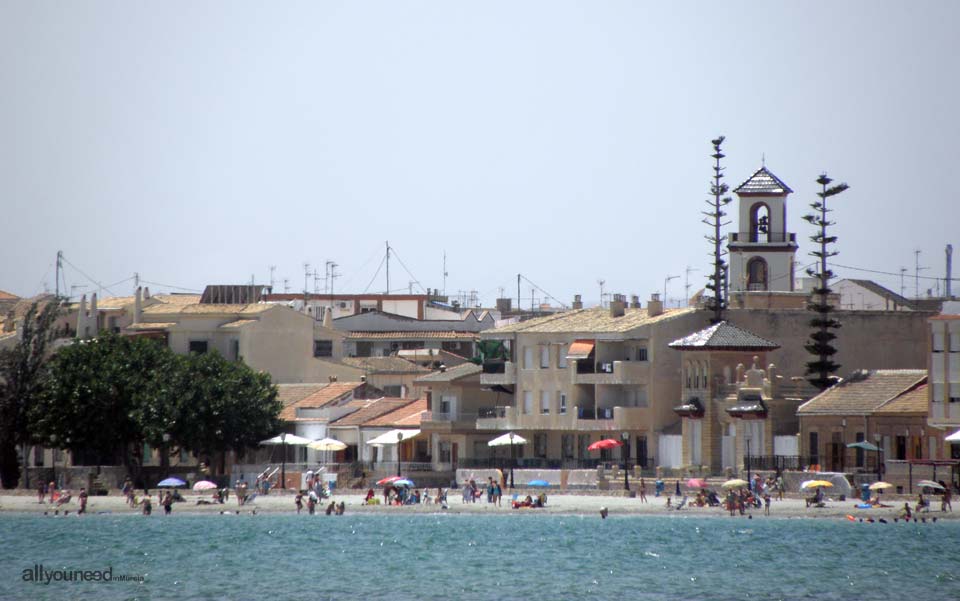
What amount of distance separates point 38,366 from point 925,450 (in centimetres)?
4222

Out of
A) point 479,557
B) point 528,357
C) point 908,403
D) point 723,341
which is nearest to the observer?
point 479,557

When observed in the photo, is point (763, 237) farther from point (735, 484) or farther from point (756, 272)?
point (735, 484)

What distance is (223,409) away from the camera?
4006 inches

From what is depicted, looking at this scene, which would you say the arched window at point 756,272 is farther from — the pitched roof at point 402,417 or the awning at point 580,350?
the pitched roof at point 402,417

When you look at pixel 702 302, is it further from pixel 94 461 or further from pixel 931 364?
pixel 94 461

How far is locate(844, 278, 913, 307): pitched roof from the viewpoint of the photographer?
12438 centimetres

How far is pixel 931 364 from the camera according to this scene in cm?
8644

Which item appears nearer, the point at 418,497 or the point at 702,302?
the point at 418,497

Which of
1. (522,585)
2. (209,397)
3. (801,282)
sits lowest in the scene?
(522,585)

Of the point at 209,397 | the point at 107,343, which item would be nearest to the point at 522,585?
the point at 209,397

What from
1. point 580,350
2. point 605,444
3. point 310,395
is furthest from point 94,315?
point 605,444

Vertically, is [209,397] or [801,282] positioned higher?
[801,282]

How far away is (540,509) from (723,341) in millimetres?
12980

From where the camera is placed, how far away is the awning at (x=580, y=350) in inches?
4011
